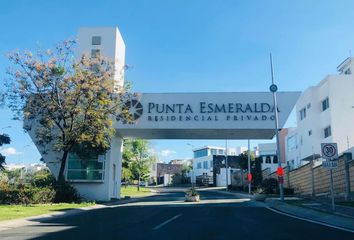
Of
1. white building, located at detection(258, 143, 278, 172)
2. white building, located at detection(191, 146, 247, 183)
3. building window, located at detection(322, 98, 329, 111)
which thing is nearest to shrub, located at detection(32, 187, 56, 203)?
building window, located at detection(322, 98, 329, 111)

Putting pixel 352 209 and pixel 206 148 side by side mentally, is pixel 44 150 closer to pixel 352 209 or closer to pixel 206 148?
pixel 352 209

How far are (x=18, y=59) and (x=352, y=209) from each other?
2200cm

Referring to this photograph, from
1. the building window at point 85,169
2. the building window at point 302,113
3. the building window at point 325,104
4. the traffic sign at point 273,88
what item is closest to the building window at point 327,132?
the building window at point 325,104

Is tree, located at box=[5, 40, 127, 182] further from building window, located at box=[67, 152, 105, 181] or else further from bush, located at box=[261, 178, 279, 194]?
bush, located at box=[261, 178, 279, 194]

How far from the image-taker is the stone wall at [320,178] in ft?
90.5

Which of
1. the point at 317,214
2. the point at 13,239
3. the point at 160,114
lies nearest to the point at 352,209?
the point at 317,214

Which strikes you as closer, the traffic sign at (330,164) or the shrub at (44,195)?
the traffic sign at (330,164)

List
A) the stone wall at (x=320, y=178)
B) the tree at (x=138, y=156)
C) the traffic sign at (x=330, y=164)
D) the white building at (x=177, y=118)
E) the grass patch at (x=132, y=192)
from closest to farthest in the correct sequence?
the traffic sign at (x=330, y=164)
the stone wall at (x=320, y=178)
the white building at (x=177, y=118)
the grass patch at (x=132, y=192)
the tree at (x=138, y=156)

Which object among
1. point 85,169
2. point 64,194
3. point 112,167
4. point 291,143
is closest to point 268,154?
point 291,143

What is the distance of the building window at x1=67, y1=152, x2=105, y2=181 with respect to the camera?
33.3 meters

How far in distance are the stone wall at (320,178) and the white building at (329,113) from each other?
2.48 metres

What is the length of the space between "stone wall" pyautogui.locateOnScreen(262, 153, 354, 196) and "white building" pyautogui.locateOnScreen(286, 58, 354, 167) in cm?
248

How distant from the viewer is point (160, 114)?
33.4m

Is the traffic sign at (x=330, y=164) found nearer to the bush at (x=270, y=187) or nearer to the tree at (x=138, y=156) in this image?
the bush at (x=270, y=187)
